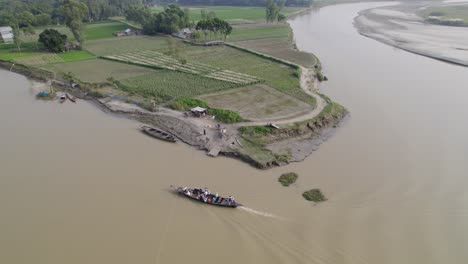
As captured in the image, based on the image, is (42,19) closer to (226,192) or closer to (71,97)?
(71,97)

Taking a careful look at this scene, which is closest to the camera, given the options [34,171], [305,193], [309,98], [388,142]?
[305,193]

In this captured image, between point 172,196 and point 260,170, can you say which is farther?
point 260,170

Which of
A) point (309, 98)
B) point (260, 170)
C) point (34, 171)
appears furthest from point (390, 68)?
point (34, 171)

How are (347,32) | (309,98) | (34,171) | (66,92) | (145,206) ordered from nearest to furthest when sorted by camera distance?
(145,206)
(34,171)
(309,98)
(66,92)
(347,32)

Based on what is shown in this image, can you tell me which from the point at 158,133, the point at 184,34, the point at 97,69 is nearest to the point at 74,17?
the point at 184,34

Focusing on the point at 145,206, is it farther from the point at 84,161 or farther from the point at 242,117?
the point at 242,117

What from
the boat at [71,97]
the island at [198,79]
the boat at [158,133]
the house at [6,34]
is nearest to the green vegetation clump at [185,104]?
the island at [198,79]

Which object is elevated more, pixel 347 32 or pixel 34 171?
pixel 347 32

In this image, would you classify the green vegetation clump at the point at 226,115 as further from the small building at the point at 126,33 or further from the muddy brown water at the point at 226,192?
the small building at the point at 126,33
